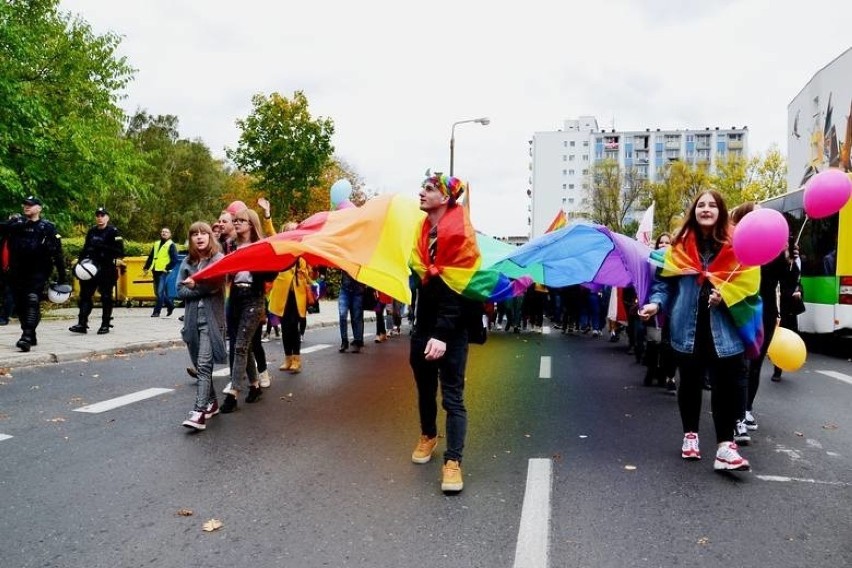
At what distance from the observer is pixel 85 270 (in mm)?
11109

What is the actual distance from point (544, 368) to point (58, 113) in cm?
1510

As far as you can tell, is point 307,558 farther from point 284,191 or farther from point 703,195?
point 284,191

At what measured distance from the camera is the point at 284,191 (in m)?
33.0

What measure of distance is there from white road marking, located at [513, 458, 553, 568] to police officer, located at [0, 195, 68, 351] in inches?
303

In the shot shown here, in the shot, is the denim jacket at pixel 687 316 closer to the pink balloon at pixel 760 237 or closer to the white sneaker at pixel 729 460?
the pink balloon at pixel 760 237

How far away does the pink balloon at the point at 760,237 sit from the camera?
169 inches

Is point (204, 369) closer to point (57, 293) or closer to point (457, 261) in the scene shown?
point (457, 261)

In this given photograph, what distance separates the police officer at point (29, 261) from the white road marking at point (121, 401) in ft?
10.6

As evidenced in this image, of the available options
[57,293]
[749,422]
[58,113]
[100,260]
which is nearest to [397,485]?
[749,422]

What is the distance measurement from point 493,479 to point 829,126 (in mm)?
18424

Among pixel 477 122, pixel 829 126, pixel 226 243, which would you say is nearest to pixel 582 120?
pixel 477 122

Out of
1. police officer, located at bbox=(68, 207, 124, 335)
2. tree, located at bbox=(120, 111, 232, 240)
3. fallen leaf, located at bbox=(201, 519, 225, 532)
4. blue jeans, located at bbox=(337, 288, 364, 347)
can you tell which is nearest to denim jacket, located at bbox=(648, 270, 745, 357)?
fallen leaf, located at bbox=(201, 519, 225, 532)

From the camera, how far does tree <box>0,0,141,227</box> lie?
1484 centimetres

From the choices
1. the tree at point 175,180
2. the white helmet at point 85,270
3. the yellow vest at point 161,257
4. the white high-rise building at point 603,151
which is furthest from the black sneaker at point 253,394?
the white high-rise building at point 603,151
